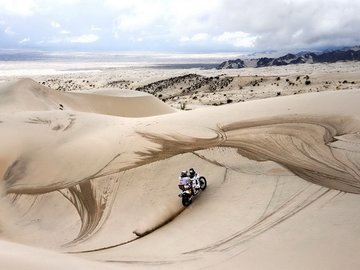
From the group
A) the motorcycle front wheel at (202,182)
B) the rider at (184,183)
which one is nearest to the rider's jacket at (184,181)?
the rider at (184,183)

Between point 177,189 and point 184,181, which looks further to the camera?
point 177,189

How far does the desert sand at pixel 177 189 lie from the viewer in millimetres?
4207

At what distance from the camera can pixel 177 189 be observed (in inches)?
243

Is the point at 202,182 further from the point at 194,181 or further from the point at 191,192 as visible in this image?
the point at 191,192

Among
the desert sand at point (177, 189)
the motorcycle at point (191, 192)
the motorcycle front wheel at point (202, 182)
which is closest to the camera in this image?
the desert sand at point (177, 189)

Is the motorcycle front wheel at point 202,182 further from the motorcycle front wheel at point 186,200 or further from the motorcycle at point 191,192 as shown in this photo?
the motorcycle front wheel at point 186,200

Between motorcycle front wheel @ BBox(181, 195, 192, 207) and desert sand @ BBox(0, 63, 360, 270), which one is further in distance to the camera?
motorcycle front wheel @ BBox(181, 195, 192, 207)

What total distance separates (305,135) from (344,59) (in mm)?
55382

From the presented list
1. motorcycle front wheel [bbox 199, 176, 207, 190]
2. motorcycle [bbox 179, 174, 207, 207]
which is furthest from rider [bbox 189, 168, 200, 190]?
motorcycle front wheel [bbox 199, 176, 207, 190]

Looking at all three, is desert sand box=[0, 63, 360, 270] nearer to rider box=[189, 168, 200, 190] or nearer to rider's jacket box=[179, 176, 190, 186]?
rider box=[189, 168, 200, 190]

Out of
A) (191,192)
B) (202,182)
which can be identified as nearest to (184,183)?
(191,192)

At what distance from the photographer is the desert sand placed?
4.21 m

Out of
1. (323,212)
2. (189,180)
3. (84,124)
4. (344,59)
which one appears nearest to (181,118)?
(84,124)

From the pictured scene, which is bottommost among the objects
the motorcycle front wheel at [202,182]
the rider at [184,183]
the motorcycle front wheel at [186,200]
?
the motorcycle front wheel at [186,200]
